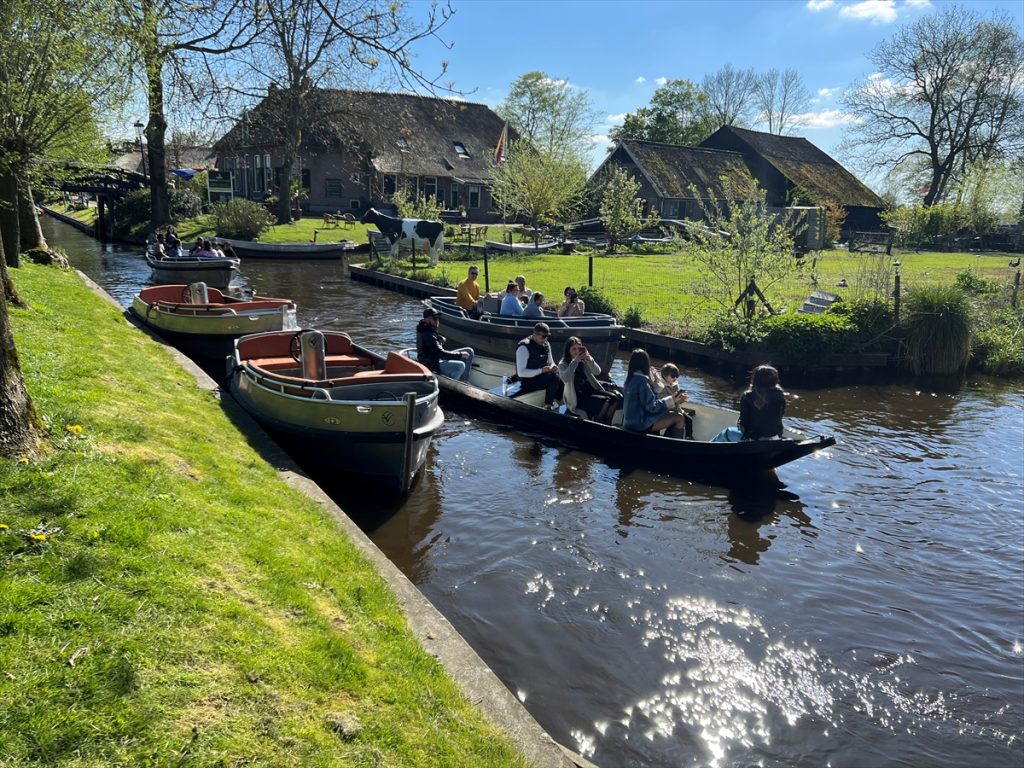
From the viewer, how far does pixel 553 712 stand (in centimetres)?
533

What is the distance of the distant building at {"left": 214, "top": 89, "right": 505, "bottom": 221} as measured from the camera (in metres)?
47.1

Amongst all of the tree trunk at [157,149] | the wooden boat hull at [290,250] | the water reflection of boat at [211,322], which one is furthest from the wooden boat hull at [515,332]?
the wooden boat hull at [290,250]

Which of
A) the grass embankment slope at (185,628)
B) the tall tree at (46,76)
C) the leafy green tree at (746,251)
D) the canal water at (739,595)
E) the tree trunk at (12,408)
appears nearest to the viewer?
the grass embankment slope at (185,628)

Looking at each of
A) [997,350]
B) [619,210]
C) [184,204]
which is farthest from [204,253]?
[997,350]

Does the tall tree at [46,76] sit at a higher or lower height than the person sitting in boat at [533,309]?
higher

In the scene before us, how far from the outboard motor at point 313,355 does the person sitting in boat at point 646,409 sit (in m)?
4.42

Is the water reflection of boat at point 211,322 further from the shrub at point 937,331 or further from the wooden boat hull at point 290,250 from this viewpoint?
the wooden boat hull at point 290,250

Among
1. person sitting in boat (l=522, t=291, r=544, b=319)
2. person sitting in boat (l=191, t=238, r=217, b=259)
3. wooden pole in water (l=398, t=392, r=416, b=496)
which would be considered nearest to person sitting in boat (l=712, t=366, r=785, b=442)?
wooden pole in water (l=398, t=392, r=416, b=496)

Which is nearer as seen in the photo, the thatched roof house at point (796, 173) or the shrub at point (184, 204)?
the shrub at point (184, 204)

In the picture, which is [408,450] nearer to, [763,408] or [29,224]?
[763,408]

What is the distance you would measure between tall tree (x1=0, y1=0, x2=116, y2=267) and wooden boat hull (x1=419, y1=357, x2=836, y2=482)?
7504mm

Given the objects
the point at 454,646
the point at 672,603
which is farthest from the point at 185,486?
the point at 672,603

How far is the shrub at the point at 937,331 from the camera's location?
16469 mm

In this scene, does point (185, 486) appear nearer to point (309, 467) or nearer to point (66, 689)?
point (66, 689)
